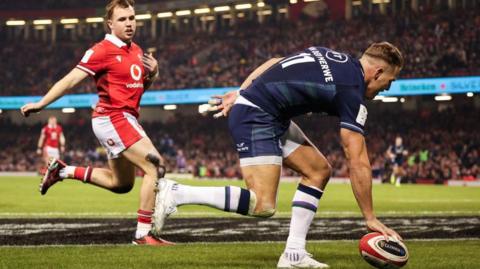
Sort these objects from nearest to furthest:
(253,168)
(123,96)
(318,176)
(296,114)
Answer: (253,168)
(296,114)
(318,176)
(123,96)

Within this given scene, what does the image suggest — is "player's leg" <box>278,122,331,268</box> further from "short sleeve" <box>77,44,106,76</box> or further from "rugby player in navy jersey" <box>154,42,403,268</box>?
"short sleeve" <box>77,44,106,76</box>

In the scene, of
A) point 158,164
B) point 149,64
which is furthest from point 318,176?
point 149,64

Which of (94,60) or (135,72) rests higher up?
(94,60)

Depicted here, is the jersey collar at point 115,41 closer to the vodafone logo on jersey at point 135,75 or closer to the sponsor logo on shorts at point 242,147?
the vodafone logo on jersey at point 135,75

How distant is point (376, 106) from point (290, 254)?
39593mm

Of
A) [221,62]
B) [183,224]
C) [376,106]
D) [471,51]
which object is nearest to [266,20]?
[221,62]

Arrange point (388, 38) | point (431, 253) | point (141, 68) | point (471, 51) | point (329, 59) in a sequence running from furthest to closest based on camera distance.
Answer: point (388, 38) < point (471, 51) < point (141, 68) < point (431, 253) < point (329, 59)

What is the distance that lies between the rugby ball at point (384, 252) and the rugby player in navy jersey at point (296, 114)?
0.28 feet

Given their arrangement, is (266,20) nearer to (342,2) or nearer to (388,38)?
(342,2)

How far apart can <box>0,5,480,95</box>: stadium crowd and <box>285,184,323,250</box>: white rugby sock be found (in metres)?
31.9

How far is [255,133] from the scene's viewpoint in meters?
6.18

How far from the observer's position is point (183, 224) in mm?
11273

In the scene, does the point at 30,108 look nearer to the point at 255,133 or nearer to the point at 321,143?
the point at 255,133

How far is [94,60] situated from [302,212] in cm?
307
